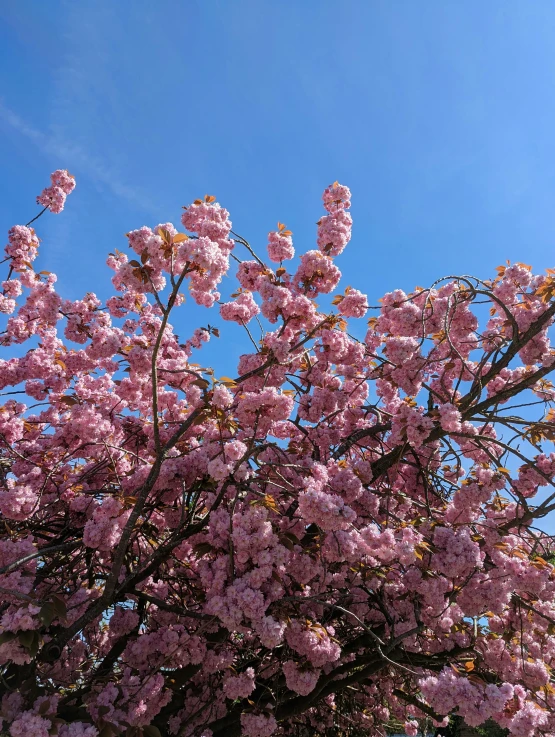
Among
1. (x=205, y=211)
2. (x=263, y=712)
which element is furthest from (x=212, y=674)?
(x=205, y=211)

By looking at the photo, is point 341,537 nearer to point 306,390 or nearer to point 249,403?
point 249,403

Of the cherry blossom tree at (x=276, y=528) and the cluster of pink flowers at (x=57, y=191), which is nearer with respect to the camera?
the cherry blossom tree at (x=276, y=528)

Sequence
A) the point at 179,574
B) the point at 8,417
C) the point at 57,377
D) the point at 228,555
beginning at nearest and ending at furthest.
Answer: the point at 228,555
the point at 179,574
the point at 8,417
the point at 57,377

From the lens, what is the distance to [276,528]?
3.62 meters

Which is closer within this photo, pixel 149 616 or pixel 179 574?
pixel 149 616

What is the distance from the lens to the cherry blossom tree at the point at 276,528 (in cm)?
320

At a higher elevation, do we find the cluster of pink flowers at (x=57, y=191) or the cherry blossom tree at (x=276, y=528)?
the cluster of pink flowers at (x=57, y=191)

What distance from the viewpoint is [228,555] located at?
339 cm

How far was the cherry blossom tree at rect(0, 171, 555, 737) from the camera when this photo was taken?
320cm

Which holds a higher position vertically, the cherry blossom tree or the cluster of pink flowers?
the cluster of pink flowers

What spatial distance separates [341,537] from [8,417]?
4.17 metres

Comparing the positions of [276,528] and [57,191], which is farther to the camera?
[57,191]

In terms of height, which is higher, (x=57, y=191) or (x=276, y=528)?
(x=57, y=191)

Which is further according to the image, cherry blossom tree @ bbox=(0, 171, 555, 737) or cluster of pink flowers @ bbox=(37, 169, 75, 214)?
cluster of pink flowers @ bbox=(37, 169, 75, 214)
